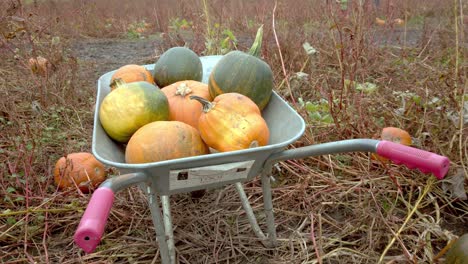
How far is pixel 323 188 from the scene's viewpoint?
2574 mm

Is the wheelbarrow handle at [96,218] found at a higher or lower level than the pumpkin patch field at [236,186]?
higher

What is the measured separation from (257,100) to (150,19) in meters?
7.63

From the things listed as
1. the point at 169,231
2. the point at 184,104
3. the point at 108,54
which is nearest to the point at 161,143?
the point at 184,104

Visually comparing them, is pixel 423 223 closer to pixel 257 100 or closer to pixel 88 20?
pixel 257 100

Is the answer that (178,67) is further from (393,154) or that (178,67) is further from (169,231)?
(393,154)

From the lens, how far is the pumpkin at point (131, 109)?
162cm

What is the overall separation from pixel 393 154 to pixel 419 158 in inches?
3.1

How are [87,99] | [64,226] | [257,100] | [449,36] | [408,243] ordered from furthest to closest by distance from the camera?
[449,36] → [87,99] → [64,226] → [408,243] → [257,100]

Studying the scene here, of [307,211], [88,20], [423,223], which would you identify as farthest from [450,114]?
[88,20]

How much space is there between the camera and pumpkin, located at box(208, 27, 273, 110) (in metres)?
1.78

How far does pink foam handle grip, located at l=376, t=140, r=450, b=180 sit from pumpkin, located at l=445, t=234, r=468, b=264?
56 centimetres

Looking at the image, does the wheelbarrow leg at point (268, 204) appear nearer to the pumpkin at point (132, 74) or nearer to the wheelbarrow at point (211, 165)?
the wheelbarrow at point (211, 165)

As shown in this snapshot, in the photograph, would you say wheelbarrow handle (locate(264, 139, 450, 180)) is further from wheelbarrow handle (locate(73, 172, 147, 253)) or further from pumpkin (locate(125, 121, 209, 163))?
wheelbarrow handle (locate(73, 172, 147, 253))

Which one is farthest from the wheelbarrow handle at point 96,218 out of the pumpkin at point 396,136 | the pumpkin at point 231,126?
the pumpkin at point 396,136
